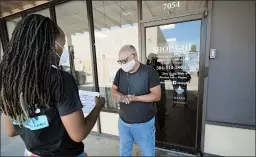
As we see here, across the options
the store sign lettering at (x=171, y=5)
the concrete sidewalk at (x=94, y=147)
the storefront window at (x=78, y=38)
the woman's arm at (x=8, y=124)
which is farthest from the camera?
the storefront window at (x=78, y=38)

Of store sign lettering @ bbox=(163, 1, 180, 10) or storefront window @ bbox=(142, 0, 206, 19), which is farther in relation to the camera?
store sign lettering @ bbox=(163, 1, 180, 10)

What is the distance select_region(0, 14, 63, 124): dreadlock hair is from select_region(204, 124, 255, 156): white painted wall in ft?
6.91

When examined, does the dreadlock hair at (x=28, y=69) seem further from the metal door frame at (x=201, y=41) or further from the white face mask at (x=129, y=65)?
the metal door frame at (x=201, y=41)

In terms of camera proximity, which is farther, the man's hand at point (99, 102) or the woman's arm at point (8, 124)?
the man's hand at point (99, 102)

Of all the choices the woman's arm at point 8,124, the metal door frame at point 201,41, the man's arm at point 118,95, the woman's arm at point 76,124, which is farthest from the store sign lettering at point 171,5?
the woman's arm at point 8,124

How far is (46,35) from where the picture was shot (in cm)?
75

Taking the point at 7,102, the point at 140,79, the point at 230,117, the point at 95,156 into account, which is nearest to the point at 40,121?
the point at 7,102

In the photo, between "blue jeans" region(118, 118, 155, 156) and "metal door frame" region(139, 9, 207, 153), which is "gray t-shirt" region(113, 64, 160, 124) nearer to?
"blue jeans" region(118, 118, 155, 156)

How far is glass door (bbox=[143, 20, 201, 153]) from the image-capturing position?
2043 mm

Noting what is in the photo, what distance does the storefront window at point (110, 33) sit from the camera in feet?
8.02

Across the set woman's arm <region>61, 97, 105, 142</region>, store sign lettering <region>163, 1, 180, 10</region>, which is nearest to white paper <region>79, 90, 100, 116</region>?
woman's arm <region>61, 97, 105, 142</region>

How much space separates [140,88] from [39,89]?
3.43ft

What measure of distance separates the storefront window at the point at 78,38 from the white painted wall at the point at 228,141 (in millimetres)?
2068

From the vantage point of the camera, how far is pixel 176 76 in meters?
2.18
